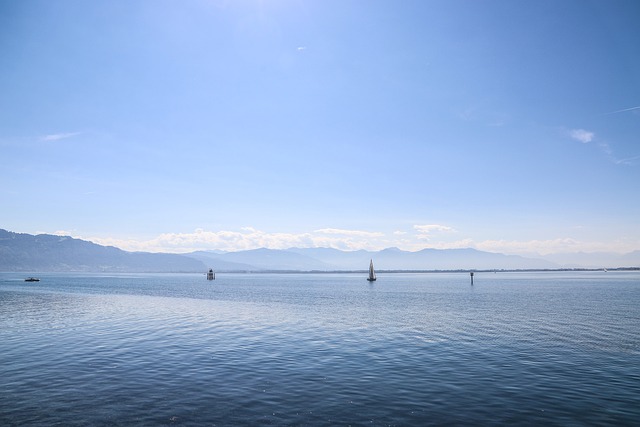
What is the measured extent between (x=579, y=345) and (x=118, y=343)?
40932 millimetres

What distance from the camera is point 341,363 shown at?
88.1ft

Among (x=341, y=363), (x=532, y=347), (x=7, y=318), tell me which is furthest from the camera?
(x=7, y=318)

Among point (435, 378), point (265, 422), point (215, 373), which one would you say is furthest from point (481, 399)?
point (215, 373)

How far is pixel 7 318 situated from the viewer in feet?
166

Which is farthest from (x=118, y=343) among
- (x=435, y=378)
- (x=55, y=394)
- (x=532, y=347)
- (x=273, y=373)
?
(x=532, y=347)

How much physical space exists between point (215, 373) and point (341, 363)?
8.66 m

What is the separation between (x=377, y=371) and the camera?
24625 mm

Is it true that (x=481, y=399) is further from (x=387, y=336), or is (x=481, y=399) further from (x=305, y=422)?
(x=387, y=336)

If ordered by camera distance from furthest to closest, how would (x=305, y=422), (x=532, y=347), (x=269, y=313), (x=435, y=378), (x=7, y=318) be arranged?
(x=269, y=313) < (x=7, y=318) < (x=532, y=347) < (x=435, y=378) < (x=305, y=422)

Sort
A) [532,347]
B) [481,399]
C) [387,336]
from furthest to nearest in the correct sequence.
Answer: [387,336] → [532,347] → [481,399]

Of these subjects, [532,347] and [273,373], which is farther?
[532,347]

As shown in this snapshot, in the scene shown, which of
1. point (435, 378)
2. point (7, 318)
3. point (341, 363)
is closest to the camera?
point (435, 378)

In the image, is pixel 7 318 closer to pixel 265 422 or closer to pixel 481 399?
pixel 265 422

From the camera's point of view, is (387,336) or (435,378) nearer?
(435,378)
